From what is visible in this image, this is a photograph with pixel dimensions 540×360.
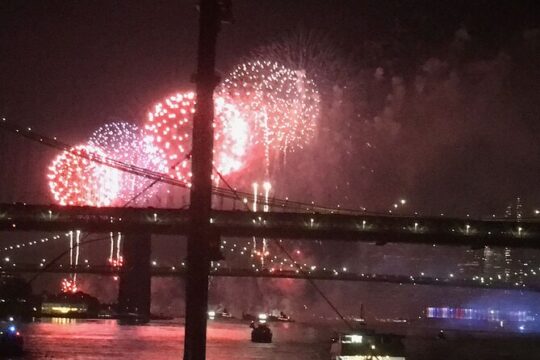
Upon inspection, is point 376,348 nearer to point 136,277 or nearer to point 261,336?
point 261,336

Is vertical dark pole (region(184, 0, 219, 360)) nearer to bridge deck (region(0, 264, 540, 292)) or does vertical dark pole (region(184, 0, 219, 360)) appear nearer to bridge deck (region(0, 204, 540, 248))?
bridge deck (region(0, 204, 540, 248))

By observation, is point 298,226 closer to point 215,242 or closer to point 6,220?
point 6,220

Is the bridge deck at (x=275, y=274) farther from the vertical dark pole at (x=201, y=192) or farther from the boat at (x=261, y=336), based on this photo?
the vertical dark pole at (x=201, y=192)

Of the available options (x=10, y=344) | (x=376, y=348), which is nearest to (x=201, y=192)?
(x=376, y=348)

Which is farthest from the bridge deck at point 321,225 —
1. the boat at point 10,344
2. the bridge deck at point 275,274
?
the bridge deck at point 275,274

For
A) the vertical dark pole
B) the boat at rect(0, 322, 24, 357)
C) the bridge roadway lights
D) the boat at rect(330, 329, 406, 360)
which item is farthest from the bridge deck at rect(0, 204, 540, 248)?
the vertical dark pole

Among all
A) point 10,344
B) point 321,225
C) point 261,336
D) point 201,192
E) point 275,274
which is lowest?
point 261,336

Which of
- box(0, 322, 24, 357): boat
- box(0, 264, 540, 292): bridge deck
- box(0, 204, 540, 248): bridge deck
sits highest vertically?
box(0, 204, 540, 248): bridge deck
